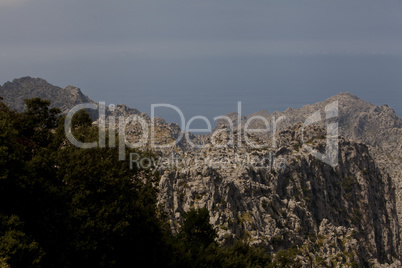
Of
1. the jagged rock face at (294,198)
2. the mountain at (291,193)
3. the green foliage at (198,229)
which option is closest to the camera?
the green foliage at (198,229)

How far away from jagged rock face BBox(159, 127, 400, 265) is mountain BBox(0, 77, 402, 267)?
25 cm

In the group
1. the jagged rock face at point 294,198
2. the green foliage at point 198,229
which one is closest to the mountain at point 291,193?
the jagged rock face at point 294,198

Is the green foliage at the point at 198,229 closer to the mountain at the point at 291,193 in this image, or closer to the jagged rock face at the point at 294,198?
the mountain at the point at 291,193

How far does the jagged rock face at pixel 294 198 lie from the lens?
85.4 metres

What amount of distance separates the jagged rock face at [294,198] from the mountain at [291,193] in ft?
0.82

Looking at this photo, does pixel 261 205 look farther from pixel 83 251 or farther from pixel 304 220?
pixel 83 251

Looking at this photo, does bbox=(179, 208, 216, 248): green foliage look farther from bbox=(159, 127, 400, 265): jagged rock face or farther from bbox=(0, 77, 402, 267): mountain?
bbox=(159, 127, 400, 265): jagged rock face

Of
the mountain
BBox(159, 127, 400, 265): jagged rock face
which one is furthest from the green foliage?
BBox(159, 127, 400, 265): jagged rock face

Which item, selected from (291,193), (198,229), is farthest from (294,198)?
(198,229)

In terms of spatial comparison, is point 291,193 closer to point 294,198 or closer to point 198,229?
point 294,198

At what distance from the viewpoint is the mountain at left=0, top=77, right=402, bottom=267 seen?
281ft

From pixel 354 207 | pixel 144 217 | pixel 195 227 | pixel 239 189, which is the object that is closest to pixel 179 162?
pixel 239 189

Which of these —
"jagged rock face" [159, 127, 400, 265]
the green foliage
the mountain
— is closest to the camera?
the green foliage

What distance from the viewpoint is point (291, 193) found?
117 m
